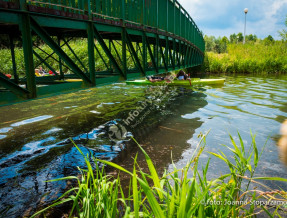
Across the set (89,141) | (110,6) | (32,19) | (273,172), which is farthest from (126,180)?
(110,6)

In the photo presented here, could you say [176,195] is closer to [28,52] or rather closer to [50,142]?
[28,52]

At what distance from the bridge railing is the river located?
3436 millimetres

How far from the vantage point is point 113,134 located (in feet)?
23.7

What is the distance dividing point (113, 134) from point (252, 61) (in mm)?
26435

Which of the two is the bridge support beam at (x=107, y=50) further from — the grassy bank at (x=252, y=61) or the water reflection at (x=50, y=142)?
the grassy bank at (x=252, y=61)

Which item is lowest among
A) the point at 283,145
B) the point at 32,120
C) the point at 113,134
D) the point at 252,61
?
the point at 283,145

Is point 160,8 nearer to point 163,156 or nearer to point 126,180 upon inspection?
point 163,156

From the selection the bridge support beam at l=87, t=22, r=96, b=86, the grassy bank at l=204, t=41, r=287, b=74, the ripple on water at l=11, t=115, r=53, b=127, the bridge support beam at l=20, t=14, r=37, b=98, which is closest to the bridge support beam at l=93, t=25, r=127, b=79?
the bridge support beam at l=87, t=22, r=96, b=86

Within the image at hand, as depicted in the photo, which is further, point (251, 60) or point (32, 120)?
point (251, 60)

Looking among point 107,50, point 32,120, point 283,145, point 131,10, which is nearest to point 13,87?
point 107,50

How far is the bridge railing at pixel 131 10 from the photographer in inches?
213

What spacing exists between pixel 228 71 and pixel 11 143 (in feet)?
93.6

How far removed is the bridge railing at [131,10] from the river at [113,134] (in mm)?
3436

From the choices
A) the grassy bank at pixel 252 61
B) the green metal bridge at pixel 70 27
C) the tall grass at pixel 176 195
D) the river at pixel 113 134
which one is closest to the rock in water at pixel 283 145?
the river at pixel 113 134
